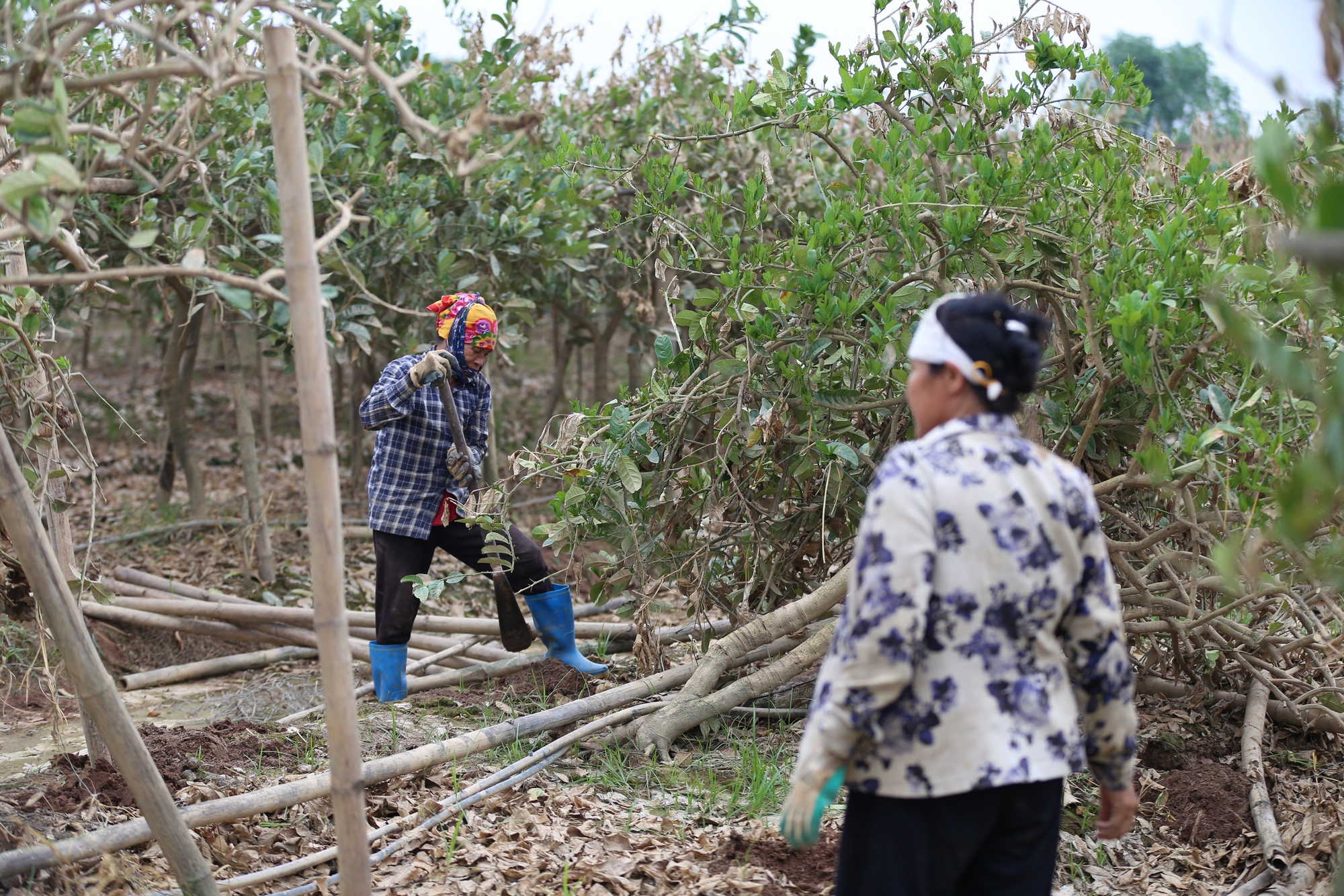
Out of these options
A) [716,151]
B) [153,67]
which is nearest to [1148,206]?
[153,67]

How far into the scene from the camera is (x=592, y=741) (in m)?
4.17

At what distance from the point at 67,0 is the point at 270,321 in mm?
4069

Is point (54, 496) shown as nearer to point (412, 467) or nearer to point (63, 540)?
point (63, 540)

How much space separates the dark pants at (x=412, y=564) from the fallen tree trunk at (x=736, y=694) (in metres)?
0.88

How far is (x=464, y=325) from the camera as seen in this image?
15.1 ft

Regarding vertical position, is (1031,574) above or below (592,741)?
above

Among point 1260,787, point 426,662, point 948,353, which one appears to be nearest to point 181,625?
point 426,662

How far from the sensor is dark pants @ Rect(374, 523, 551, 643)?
4684mm

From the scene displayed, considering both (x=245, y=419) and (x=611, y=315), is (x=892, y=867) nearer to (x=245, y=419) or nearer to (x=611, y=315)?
(x=245, y=419)

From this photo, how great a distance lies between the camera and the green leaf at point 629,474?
4.24m

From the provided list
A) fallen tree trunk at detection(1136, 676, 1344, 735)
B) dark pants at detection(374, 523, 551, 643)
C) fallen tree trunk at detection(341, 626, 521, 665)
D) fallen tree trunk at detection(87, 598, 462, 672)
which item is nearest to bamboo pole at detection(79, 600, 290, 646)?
fallen tree trunk at detection(87, 598, 462, 672)

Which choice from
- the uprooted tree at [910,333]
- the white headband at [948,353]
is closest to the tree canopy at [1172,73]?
the uprooted tree at [910,333]

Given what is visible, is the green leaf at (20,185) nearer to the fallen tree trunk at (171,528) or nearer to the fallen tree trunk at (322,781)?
the fallen tree trunk at (322,781)

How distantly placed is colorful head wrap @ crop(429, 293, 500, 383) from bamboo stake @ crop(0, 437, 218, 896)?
2.29m
